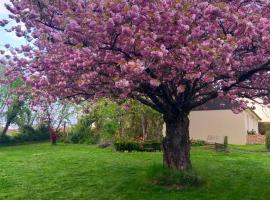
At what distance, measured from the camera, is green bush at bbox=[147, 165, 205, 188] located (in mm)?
14328

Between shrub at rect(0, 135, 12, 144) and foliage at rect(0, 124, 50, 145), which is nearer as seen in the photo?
shrub at rect(0, 135, 12, 144)

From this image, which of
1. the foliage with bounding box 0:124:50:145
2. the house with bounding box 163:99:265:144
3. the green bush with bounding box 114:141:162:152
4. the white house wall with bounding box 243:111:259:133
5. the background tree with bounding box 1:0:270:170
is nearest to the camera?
the background tree with bounding box 1:0:270:170

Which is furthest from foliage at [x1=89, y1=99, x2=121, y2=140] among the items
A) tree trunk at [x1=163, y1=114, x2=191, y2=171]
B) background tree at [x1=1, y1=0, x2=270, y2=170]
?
background tree at [x1=1, y1=0, x2=270, y2=170]

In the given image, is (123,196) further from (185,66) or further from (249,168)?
(249,168)

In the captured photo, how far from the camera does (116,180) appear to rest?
1594 centimetres

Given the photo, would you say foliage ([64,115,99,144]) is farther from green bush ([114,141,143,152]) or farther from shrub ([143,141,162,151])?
shrub ([143,141,162,151])

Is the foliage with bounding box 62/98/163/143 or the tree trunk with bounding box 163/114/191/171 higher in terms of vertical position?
the foliage with bounding box 62/98/163/143

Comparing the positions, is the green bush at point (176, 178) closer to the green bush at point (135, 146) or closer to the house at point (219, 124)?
the green bush at point (135, 146)

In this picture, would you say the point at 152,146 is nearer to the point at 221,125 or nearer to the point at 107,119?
the point at 107,119

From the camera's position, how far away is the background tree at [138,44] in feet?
35.1

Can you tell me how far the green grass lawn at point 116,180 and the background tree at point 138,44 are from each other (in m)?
3.40

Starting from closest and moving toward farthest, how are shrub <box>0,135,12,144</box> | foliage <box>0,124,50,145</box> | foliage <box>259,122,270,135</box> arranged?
shrub <box>0,135,12,144</box> → foliage <box>0,124,50,145</box> → foliage <box>259,122,270,135</box>

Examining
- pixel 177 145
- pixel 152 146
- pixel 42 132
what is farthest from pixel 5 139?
pixel 177 145

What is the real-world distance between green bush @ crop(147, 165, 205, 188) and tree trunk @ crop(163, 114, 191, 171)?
0.20 m
